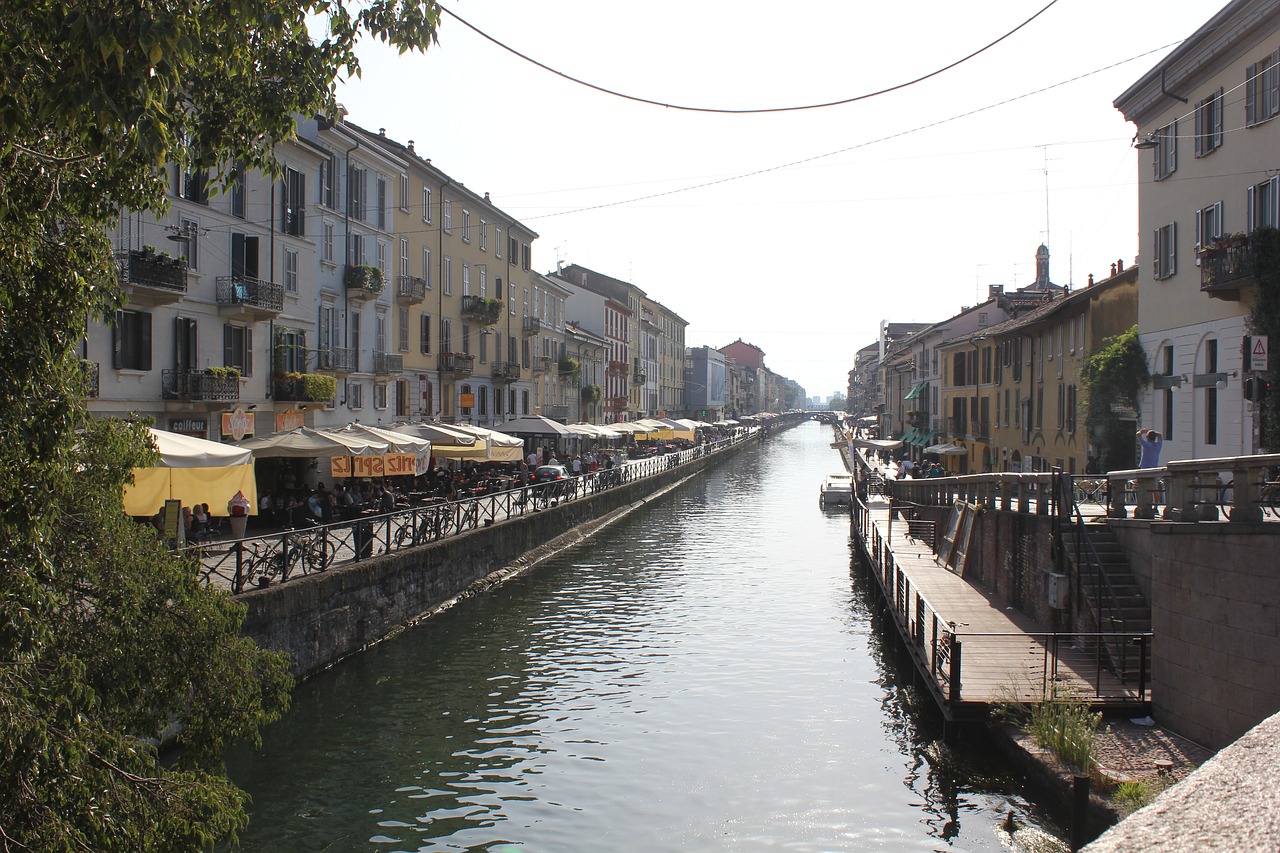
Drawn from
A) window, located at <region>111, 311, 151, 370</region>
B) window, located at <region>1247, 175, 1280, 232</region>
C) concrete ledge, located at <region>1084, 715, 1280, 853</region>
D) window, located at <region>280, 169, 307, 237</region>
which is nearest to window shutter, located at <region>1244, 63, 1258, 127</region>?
window, located at <region>1247, 175, 1280, 232</region>

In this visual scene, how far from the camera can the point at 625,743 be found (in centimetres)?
1316

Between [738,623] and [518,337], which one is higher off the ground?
[518,337]

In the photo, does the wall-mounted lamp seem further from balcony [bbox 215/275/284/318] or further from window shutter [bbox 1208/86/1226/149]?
balcony [bbox 215/275/284/318]

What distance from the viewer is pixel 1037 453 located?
37844 mm

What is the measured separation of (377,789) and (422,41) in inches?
316

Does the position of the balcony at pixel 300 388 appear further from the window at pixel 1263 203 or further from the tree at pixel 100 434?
the window at pixel 1263 203

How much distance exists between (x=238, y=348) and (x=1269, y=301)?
2259cm

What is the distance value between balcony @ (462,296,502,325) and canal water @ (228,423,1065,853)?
21.9 meters

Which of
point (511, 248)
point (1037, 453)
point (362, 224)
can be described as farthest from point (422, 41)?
point (511, 248)

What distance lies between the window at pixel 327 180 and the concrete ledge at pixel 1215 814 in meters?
29.8

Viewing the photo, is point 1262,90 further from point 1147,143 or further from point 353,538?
point 353,538

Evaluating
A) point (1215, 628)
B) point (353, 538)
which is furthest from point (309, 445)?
point (1215, 628)

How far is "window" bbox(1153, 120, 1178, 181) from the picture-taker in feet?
77.5

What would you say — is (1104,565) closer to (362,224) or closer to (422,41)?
(422,41)
